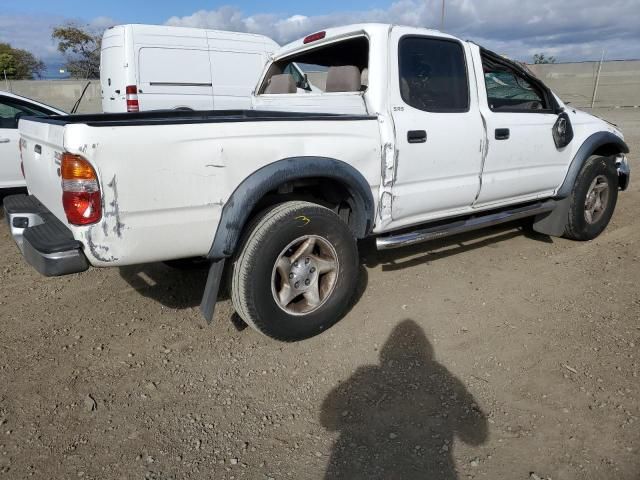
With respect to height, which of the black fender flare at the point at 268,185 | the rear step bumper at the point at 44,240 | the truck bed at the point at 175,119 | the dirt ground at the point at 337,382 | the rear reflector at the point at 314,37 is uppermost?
the rear reflector at the point at 314,37

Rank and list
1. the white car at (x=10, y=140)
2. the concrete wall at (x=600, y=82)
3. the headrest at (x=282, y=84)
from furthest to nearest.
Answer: the concrete wall at (x=600, y=82)
the white car at (x=10, y=140)
the headrest at (x=282, y=84)

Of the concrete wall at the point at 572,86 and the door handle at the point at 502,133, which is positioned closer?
the door handle at the point at 502,133

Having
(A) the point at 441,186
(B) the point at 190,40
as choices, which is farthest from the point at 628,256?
(B) the point at 190,40

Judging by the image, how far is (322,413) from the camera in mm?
2637

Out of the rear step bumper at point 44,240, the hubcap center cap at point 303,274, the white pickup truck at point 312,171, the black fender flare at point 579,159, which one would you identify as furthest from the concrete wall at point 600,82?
the rear step bumper at point 44,240

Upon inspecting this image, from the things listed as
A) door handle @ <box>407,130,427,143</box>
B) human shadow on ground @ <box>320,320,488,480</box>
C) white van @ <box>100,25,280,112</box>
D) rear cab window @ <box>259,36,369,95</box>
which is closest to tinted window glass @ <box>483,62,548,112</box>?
door handle @ <box>407,130,427,143</box>

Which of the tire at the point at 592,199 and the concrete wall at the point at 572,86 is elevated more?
the concrete wall at the point at 572,86

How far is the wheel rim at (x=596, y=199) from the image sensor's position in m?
5.15

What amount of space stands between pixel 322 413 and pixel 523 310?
1902 millimetres

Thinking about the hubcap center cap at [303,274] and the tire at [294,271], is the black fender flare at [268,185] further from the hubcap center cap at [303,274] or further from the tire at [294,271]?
the hubcap center cap at [303,274]

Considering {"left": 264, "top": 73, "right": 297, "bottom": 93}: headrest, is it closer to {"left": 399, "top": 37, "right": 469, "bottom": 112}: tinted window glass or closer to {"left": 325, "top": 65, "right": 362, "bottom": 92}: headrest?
{"left": 325, "top": 65, "right": 362, "bottom": 92}: headrest

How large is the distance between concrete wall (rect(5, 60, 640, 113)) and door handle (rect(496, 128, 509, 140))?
18732 mm

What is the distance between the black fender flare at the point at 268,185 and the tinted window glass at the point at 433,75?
2.52 ft

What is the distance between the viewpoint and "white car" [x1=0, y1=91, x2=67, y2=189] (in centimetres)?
586
